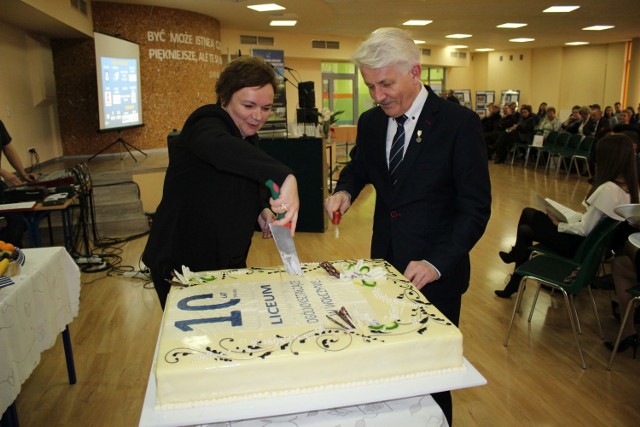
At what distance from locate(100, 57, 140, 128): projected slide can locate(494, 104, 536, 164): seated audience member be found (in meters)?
8.27

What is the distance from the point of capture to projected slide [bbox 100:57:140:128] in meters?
7.70

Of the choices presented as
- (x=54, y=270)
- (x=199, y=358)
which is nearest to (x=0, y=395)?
(x=54, y=270)

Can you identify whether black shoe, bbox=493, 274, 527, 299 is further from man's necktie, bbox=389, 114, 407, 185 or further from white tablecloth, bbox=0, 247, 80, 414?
white tablecloth, bbox=0, 247, 80, 414

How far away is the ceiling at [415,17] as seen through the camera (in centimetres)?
895

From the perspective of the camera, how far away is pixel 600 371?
115 inches

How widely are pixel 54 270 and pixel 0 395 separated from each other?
78 centimetres

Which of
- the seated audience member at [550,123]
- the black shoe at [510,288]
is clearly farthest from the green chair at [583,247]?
the seated audience member at [550,123]

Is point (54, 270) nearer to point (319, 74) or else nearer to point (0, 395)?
point (0, 395)

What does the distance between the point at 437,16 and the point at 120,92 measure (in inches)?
266

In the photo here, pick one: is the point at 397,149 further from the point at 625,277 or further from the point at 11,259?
the point at 625,277

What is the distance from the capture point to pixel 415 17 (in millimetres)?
11016

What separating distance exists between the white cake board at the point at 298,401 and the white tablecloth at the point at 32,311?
1175 mm

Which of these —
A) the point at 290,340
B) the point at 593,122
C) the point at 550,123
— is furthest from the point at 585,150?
the point at 290,340

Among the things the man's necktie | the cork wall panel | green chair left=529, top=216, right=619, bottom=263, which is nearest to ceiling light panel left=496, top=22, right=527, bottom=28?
the cork wall panel
